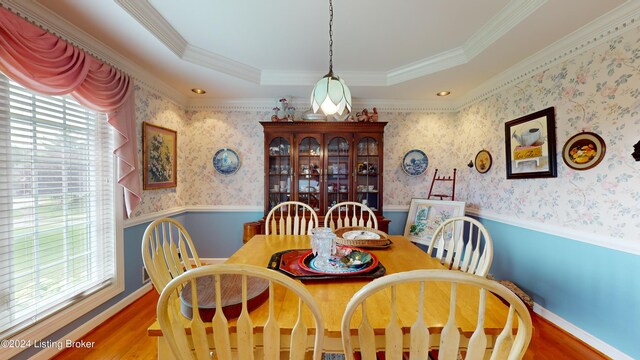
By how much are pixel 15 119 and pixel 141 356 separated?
68.3 inches

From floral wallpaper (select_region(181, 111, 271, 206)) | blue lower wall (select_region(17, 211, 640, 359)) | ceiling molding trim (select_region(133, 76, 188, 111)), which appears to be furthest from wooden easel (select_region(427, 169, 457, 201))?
ceiling molding trim (select_region(133, 76, 188, 111))

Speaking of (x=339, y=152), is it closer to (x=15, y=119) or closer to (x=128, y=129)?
(x=128, y=129)

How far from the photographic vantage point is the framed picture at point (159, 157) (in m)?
2.42

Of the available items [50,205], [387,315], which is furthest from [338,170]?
[50,205]

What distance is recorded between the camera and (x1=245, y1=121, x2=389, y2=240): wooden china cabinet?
296 centimetres

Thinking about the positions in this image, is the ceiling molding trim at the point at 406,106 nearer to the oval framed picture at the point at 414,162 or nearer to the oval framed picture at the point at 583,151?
the oval framed picture at the point at 414,162

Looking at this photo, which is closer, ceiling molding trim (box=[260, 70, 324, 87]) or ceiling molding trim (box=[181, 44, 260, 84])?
ceiling molding trim (box=[181, 44, 260, 84])

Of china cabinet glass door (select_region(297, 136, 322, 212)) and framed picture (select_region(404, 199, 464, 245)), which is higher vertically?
china cabinet glass door (select_region(297, 136, 322, 212))

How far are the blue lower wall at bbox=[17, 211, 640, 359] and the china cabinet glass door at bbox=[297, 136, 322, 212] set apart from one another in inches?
70.8

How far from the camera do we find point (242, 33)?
1995mm

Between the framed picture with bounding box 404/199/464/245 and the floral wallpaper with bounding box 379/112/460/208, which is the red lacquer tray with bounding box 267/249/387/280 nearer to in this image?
the framed picture with bounding box 404/199/464/245

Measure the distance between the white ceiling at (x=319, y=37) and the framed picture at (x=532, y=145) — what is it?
0.60 metres

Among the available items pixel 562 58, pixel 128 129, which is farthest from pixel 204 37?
pixel 562 58

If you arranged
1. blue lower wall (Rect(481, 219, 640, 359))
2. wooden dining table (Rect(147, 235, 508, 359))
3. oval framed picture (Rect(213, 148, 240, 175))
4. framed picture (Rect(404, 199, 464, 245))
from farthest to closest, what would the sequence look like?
oval framed picture (Rect(213, 148, 240, 175))
framed picture (Rect(404, 199, 464, 245))
blue lower wall (Rect(481, 219, 640, 359))
wooden dining table (Rect(147, 235, 508, 359))
